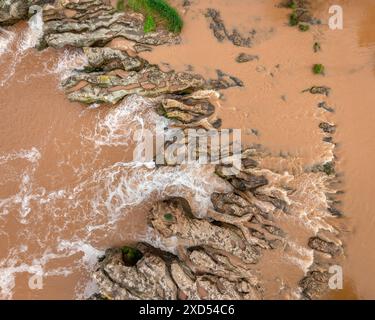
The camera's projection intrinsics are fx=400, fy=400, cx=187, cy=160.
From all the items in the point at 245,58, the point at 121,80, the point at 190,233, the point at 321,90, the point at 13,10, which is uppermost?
the point at 13,10

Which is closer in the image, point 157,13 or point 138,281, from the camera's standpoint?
point 138,281

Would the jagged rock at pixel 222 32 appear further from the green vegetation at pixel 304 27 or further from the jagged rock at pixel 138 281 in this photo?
the jagged rock at pixel 138 281

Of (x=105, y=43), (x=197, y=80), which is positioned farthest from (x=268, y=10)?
(x=105, y=43)

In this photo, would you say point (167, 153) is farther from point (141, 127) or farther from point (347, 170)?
point (347, 170)

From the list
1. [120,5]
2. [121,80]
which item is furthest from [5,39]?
[121,80]

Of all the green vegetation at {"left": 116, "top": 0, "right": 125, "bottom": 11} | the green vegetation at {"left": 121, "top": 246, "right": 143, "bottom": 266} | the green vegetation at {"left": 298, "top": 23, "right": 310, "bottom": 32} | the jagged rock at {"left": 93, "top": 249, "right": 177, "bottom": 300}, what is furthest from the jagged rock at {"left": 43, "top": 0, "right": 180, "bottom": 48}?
the jagged rock at {"left": 93, "top": 249, "right": 177, "bottom": 300}

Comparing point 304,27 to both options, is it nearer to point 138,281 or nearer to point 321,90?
point 321,90
